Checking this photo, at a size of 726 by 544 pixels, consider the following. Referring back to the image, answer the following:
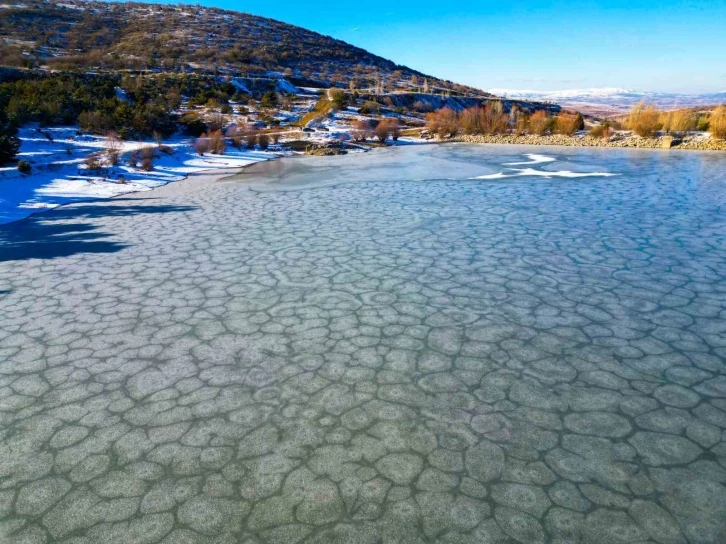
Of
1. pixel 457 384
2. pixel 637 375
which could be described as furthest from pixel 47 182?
pixel 637 375

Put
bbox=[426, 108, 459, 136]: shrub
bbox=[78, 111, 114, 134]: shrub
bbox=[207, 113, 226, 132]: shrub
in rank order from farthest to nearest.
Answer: bbox=[426, 108, 459, 136]: shrub, bbox=[207, 113, 226, 132]: shrub, bbox=[78, 111, 114, 134]: shrub

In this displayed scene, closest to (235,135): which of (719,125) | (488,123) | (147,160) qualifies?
(147,160)

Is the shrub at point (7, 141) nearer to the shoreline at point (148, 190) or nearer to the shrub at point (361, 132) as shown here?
the shoreline at point (148, 190)

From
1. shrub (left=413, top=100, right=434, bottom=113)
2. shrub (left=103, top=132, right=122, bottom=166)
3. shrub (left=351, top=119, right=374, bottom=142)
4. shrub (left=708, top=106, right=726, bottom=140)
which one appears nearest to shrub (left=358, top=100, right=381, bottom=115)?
shrub (left=351, top=119, right=374, bottom=142)

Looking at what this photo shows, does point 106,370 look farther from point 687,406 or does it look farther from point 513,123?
point 513,123

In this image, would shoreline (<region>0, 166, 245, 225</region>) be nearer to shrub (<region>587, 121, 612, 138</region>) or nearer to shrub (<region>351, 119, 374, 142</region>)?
shrub (<region>351, 119, 374, 142</region>)

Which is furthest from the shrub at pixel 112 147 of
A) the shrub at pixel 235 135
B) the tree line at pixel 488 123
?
the tree line at pixel 488 123

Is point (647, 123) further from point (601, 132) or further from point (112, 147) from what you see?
point (112, 147)
